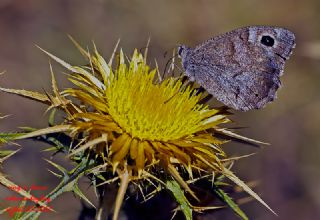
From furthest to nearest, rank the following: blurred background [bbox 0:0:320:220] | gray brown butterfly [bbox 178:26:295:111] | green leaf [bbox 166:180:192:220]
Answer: blurred background [bbox 0:0:320:220] → gray brown butterfly [bbox 178:26:295:111] → green leaf [bbox 166:180:192:220]

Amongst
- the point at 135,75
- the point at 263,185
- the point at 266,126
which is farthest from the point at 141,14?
the point at 135,75

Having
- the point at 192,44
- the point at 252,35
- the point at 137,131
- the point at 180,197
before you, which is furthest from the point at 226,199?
the point at 192,44

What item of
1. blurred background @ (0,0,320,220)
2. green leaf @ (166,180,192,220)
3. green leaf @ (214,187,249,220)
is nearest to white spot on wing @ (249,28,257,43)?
green leaf @ (214,187,249,220)

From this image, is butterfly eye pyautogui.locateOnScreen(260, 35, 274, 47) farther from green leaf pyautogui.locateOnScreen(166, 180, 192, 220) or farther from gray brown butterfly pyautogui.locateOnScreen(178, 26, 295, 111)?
green leaf pyautogui.locateOnScreen(166, 180, 192, 220)

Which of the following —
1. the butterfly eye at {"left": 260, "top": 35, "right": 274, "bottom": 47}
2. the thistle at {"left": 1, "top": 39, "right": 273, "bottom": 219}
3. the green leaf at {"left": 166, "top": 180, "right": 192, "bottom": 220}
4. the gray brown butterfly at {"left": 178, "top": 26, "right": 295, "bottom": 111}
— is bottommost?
the green leaf at {"left": 166, "top": 180, "right": 192, "bottom": 220}

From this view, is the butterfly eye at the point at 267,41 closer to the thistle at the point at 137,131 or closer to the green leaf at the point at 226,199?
the thistle at the point at 137,131

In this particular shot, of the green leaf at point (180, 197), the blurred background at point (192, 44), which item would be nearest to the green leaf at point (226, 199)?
the green leaf at point (180, 197)
